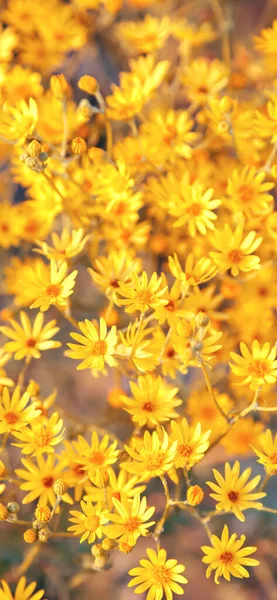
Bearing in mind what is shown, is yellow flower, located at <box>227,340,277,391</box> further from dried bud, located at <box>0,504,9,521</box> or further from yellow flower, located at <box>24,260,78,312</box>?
dried bud, located at <box>0,504,9,521</box>

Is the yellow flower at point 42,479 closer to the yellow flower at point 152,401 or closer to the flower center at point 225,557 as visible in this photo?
the yellow flower at point 152,401

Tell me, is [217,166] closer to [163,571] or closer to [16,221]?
[16,221]

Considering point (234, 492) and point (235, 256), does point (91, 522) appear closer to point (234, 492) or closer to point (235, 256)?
point (234, 492)

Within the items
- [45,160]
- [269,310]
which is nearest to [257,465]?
[269,310]

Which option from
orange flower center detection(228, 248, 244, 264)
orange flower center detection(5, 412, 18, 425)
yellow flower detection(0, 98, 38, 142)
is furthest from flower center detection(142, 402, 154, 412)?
yellow flower detection(0, 98, 38, 142)

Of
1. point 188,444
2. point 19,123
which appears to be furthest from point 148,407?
point 19,123

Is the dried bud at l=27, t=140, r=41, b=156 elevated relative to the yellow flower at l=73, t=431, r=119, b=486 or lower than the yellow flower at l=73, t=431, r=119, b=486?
elevated
